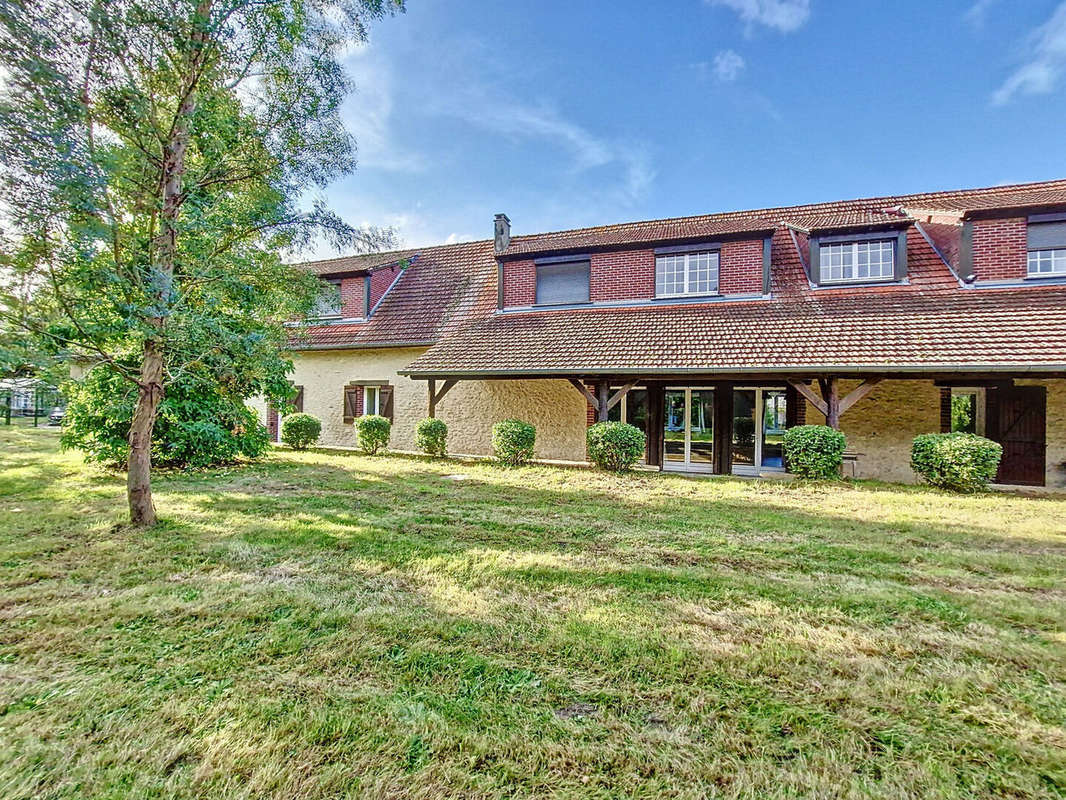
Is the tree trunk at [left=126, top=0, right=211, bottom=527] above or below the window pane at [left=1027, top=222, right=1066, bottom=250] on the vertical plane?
below

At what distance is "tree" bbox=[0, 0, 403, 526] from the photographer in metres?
4.02

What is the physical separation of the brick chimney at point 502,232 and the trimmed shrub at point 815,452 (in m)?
9.98

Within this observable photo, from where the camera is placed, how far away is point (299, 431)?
13.6 m

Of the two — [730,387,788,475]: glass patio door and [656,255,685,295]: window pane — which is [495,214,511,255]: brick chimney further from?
[730,387,788,475]: glass patio door

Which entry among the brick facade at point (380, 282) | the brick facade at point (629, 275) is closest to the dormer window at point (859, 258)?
the brick facade at point (629, 275)

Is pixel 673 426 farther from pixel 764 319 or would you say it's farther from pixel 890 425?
pixel 890 425

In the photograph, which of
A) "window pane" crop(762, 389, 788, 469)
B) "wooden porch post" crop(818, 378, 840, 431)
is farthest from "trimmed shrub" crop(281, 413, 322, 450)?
"wooden porch post" crop(818, 378, 840, 431)

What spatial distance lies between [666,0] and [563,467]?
1119 centimetres

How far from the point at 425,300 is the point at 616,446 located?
8147 millimetres

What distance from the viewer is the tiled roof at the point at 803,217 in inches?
417

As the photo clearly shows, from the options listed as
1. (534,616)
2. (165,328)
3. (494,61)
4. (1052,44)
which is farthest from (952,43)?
(165,328)

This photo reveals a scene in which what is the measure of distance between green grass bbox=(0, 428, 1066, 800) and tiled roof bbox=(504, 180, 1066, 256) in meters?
8.10

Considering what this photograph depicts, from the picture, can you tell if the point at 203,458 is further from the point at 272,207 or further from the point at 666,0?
the point at 666,0

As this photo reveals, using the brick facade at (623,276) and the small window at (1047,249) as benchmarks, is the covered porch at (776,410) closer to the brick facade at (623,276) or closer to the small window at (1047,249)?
the small window at (1047,249)
